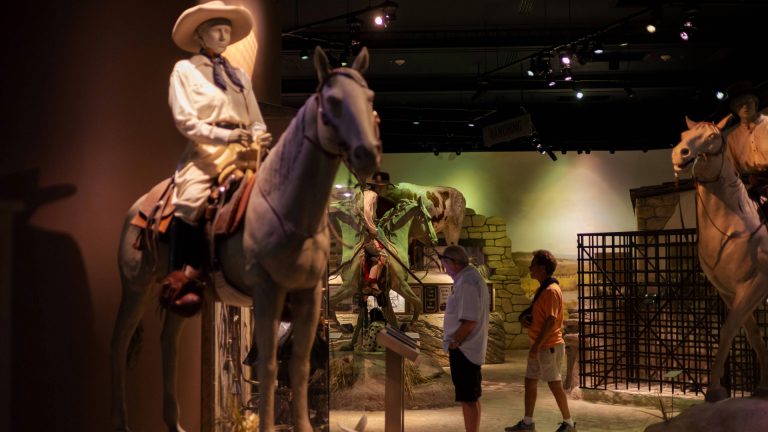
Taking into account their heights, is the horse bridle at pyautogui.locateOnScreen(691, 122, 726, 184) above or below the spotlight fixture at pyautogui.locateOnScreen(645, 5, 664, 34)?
below

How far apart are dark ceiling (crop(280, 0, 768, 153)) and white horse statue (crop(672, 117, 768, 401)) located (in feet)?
14.8

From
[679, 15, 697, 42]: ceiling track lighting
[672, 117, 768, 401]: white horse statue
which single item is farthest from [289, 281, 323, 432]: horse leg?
[679, 15, 697, 42]: ceiling track lighting

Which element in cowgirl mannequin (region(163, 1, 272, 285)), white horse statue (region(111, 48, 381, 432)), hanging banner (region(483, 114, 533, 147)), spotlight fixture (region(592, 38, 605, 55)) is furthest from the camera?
hanging banner (region(483, 114, 533, 147))

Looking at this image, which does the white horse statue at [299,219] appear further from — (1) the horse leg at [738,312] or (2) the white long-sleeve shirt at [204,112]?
(1) the horse leg at [738,312]

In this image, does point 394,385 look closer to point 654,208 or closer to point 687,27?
point 687,27

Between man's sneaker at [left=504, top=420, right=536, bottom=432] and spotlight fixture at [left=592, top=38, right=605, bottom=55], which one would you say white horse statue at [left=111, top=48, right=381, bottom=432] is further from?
spotlight fixture at [left=592, top=38, right=605, bottom=55]

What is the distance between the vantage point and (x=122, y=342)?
3.92 metres

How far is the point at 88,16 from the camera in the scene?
415 cm

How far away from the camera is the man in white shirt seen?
664 cm

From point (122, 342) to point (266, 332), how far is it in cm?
99

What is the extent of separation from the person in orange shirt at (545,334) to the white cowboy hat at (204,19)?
4.32 m

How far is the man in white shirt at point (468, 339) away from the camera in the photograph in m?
6.64

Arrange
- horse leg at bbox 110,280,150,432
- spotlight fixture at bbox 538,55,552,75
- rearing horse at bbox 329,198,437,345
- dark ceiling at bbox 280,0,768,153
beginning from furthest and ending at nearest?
dark ceiling at bbox 280,0,768,153 → spotlight fixture at bbox 538,55,552,75 → rearing horse at bbox 329,198,437,345 → horse leg at bbox 110,280,150,432

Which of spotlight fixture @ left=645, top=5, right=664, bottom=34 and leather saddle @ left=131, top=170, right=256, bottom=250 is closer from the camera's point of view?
leather saddle @ left=131, top=170, right=256, bottom=250
